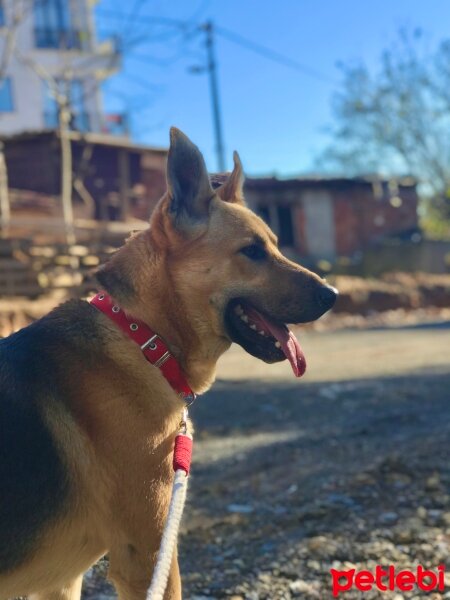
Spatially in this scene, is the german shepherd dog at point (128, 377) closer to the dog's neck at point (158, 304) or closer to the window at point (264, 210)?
the dog's neck at point (158, 304)

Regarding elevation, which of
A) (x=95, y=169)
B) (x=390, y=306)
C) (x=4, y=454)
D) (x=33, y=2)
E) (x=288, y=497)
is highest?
(x=33, y=2)

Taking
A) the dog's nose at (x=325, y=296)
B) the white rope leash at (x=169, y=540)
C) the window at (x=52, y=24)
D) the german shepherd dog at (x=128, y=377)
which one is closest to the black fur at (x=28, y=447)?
the german shepherd dog at (x=128, y=377)

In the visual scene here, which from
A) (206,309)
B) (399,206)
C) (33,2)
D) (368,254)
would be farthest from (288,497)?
(399,206)

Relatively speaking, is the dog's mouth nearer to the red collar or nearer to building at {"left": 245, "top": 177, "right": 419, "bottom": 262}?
the red collar

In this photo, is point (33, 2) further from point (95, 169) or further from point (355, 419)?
point (355, 419)

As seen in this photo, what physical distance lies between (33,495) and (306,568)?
1.79m

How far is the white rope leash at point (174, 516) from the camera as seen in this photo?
2002mm

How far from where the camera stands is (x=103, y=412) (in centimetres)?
232

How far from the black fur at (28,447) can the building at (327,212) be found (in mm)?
26170

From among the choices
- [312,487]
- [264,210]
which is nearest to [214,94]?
[264,210]

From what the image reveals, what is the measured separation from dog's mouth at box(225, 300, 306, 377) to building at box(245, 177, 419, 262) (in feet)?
84.6

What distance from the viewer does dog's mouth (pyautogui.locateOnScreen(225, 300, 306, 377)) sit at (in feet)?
8.62

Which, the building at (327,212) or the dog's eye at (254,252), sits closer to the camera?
the dog's eye at (254,252)

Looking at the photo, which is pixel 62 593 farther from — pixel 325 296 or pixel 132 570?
pixel 325 296
